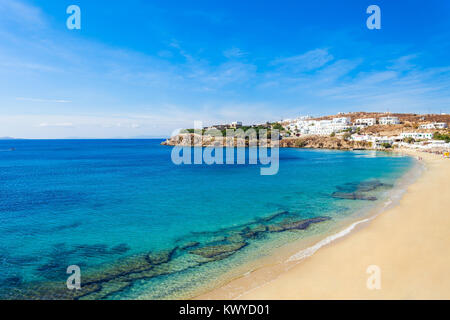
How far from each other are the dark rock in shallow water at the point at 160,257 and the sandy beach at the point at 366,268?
3326mm

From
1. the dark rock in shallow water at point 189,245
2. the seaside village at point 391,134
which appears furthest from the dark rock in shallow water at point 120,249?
the seaside village at point 391,134

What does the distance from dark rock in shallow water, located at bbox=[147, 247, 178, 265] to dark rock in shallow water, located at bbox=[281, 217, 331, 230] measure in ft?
22.8

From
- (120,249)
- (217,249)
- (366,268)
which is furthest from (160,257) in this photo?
(366,268)

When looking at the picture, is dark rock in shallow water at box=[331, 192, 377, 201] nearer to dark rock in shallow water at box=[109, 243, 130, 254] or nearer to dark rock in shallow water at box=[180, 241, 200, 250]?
dark rock in shallow water at box=[180, 241, 200, 250]

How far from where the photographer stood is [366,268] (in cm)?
936

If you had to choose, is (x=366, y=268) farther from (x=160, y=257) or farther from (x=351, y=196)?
(x=351, y=196)

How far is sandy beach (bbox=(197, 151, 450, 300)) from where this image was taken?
790cm

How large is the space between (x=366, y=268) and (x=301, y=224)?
18.6ft

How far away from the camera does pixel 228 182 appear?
99.7 feet

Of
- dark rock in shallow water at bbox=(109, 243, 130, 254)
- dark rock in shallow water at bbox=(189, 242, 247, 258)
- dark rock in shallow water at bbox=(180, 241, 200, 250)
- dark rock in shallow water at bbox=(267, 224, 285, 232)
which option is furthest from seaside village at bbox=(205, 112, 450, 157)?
dark rock in shallow water at bbox=(109, 243, 130, 254)

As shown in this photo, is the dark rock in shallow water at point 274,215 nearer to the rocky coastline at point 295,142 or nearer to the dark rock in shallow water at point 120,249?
the dark rock in shallow water at point 120,249

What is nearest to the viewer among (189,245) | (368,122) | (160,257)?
(160,257)

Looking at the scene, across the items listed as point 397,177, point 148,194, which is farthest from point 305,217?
point 397,177
